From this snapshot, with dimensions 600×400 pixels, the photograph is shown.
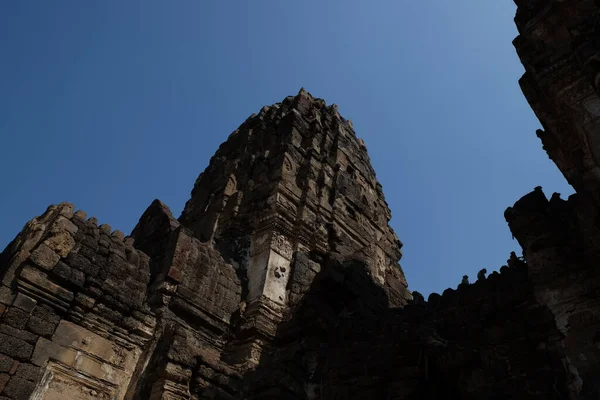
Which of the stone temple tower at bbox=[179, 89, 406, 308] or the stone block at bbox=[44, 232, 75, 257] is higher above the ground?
the stone temple tower at bbox=[179, 89, 406, 308]

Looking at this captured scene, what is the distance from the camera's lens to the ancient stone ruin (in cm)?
621

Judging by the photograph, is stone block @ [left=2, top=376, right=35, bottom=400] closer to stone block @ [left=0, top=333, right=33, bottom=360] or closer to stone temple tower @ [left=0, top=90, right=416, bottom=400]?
stone temple tower @ [left=0, top=90, right=416, bottom=400]

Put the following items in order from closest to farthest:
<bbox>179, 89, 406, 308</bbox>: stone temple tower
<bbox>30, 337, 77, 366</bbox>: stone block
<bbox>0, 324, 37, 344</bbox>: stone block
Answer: <bbox>0, 324, 37, 344</bbox>: stone block < <bbox>30, 337, 77, 366</bbox>: stone block < <bbox>179, 89, 406, 308</bbox>: stone temple tower

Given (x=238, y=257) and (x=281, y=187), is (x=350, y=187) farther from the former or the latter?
(x=238, y=257)

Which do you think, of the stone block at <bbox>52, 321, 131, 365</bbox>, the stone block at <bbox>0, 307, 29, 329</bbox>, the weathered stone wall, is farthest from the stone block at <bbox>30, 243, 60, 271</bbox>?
the stone block at <bbox>52, 321, 131, 365</bbox>

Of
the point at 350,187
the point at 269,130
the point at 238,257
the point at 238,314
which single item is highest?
the point at 269,130

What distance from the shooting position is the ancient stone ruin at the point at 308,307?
621 cm

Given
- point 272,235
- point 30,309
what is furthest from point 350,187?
point 30,309

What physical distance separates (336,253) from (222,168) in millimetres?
5244

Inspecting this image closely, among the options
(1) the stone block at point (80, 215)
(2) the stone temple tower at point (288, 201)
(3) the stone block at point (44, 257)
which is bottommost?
(3) the stone block at point (44, 257)

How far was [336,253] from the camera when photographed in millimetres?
11797

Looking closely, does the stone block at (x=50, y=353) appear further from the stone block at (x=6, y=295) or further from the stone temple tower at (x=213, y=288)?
the stone block at (x=6, y=295)

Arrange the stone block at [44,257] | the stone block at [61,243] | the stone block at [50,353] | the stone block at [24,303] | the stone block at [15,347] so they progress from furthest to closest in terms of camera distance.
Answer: the stone block at [61,243]
the stone block at [44,257]
the stone block at [24,303]
the stone block at [50,353]
the stone block at [15,347]

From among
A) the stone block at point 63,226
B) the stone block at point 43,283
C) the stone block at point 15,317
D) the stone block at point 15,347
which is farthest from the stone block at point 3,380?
the stone block at point 63,226
